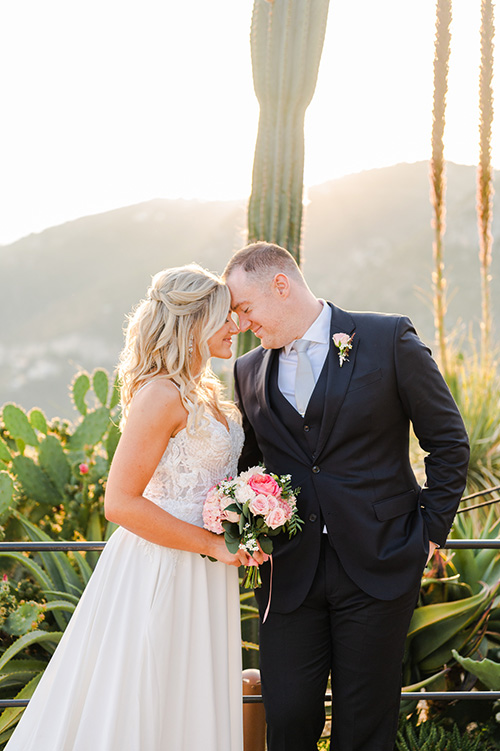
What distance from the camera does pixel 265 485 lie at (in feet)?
7.77

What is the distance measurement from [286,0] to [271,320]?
2.50 m

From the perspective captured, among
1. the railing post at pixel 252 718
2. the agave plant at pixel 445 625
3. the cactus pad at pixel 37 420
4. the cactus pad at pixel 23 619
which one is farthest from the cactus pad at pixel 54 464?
the agave plant at pixel 445 625

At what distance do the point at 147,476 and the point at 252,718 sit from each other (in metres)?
1.39

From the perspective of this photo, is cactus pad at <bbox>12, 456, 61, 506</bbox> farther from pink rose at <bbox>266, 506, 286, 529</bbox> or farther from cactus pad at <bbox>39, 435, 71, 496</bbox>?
pink rose at <bbox>266, 506, 286, 529</bbox>

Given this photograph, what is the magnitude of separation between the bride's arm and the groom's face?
512 millimetres

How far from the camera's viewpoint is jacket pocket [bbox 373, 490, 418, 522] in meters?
2.56

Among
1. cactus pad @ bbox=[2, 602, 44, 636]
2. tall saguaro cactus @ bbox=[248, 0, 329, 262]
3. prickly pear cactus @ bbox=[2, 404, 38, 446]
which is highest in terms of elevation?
tall saguaro cactus @ bbox=[248, 0, 329, 262]

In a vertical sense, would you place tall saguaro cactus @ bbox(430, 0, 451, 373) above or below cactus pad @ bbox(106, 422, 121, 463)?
above

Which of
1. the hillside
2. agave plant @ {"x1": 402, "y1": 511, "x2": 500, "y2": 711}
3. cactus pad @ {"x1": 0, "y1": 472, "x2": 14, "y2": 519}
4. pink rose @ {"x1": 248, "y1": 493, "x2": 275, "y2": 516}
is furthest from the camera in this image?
the hillside

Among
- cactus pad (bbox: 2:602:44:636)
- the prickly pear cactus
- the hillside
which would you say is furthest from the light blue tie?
the hillside

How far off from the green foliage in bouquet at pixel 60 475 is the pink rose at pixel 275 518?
2636mm

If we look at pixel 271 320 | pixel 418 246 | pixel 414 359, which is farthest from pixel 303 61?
pixel 418 246

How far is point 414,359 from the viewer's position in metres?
2.61

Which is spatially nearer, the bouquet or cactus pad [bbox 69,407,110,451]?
the bouquet
